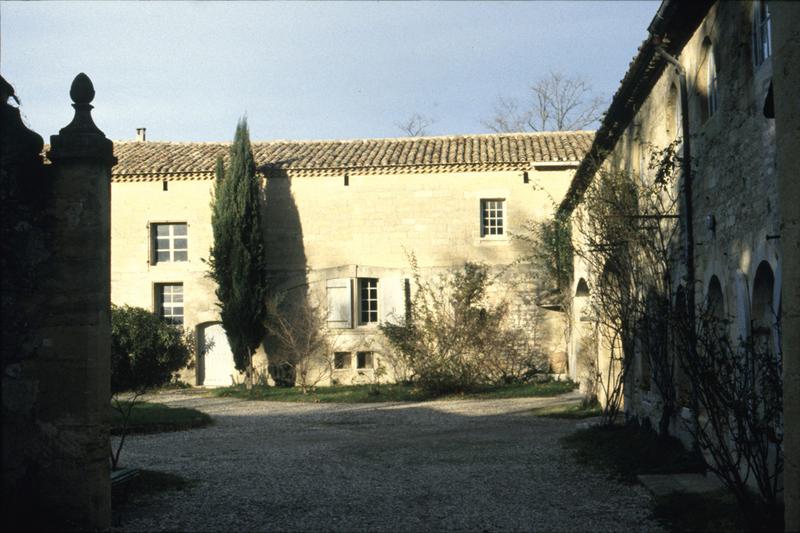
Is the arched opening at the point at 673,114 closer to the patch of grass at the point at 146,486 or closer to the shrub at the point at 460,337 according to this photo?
the patch of grass at the point at 146,486

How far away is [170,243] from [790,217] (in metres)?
22.3

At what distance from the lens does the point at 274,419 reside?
16391 mm

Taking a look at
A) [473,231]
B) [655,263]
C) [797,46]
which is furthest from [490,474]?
[473,231]

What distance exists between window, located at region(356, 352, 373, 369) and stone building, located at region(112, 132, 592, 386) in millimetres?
27

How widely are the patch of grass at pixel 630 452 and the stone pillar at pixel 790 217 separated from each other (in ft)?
14.7

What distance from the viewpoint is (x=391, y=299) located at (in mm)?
23812

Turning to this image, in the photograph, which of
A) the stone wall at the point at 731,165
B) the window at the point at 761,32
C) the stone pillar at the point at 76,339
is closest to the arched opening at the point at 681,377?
A: the stone wall at the point at 731,165

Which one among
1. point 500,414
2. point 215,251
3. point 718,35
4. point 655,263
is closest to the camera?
point 718,35

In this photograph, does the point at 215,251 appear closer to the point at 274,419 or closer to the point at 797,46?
the point at 274,419

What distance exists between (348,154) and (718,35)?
17.7m

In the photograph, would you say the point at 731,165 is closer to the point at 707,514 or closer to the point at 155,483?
the point at 707,514

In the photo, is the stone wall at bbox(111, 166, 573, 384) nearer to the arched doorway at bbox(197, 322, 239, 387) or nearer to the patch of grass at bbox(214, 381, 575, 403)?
the arched doorway at bbox(197, 322, 239, 387)

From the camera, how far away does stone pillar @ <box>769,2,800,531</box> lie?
4.34 metres

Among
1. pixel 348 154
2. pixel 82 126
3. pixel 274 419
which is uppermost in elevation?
pixel 348 154
